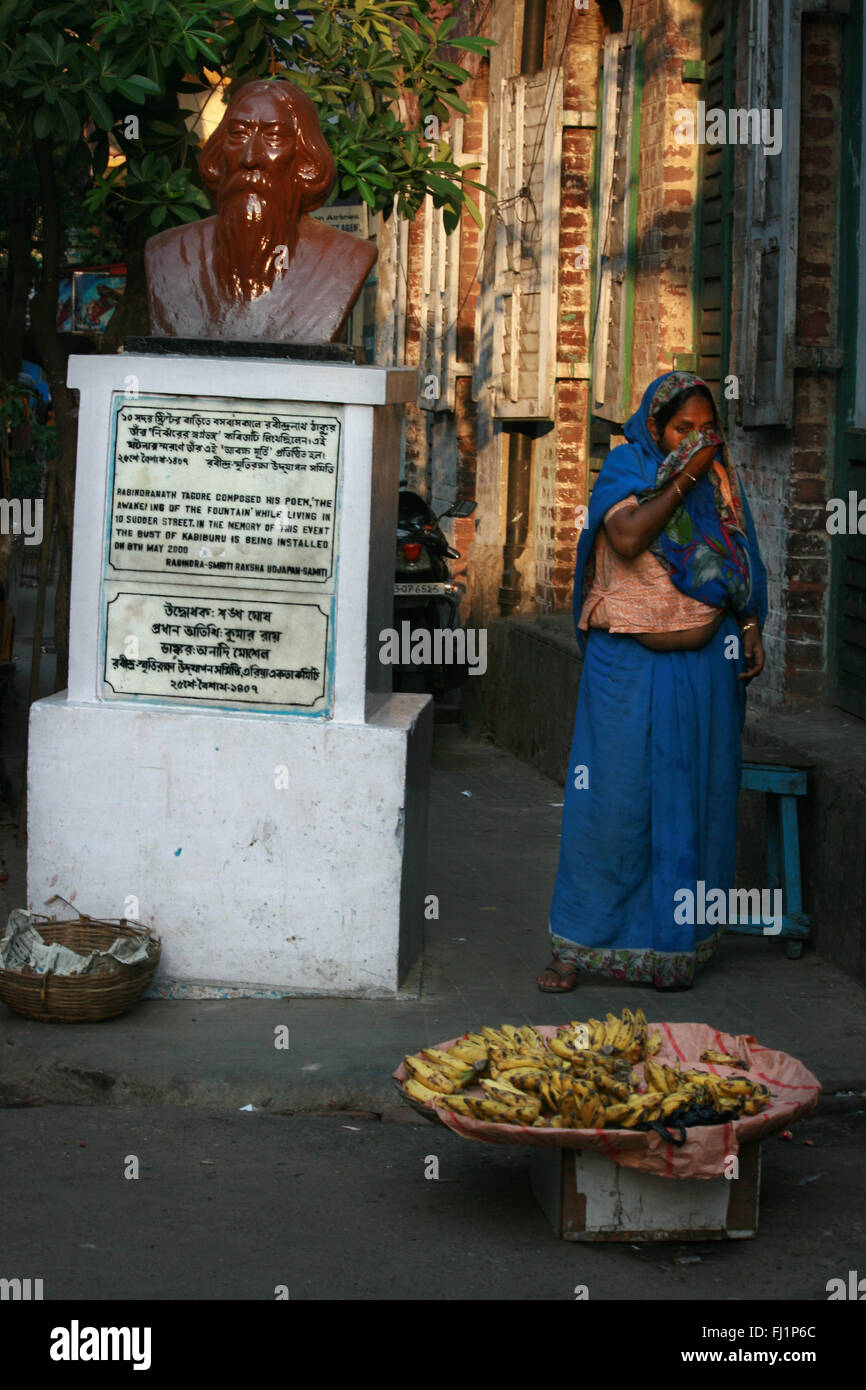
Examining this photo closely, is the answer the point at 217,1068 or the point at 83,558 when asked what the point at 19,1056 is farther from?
the point at 83,558

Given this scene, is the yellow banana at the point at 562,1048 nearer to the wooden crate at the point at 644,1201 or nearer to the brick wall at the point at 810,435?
the wooden crate at the point at 644,1201

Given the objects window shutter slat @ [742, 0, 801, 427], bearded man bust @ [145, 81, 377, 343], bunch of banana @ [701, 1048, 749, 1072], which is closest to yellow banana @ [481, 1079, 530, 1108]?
bunch of banana @ [701, 1048, 749, 1072]

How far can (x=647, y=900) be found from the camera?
5816 mm

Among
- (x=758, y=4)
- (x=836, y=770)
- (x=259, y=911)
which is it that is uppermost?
(x=758, y=4)

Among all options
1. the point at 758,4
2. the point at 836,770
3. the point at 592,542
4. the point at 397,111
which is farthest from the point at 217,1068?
the point at 397,111

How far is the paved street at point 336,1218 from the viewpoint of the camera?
12.5ft

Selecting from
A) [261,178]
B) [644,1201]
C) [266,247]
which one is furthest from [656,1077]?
[261,178]

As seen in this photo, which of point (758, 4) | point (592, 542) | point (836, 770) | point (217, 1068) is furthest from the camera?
point (758, 4)

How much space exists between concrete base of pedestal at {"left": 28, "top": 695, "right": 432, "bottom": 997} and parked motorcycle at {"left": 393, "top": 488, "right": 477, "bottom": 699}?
5.90 meters

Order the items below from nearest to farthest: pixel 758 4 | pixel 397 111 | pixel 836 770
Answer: pixel 836 770 → pixel 758 4 → pixel 397 111

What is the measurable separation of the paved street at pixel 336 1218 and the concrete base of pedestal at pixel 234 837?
32.6 inches

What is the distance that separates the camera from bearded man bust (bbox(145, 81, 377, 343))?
228 inches

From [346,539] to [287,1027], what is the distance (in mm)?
1485

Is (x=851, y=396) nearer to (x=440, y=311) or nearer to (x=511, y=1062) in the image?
(x=511, y=1062)
